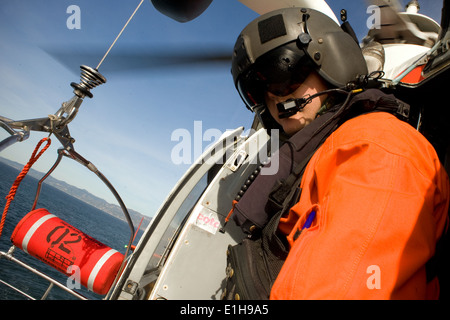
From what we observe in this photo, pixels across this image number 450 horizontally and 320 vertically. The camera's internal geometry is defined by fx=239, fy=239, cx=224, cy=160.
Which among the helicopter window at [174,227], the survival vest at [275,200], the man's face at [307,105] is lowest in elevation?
the helicopter window at [174,227]

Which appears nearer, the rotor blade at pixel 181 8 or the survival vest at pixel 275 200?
the survival vest at pixel 275 200

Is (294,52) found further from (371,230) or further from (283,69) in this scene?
(371,230)

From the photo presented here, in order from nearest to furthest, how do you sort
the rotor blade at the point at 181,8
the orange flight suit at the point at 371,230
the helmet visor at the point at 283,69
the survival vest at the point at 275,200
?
the orange flight suit at the point at 371,230 → the survival vest at the point at 275,200 → the helmet visor at the point at 283,69 → the rotor blade at the point at 181,8

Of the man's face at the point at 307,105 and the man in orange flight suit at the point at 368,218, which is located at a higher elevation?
the man's face at the point at 307,105

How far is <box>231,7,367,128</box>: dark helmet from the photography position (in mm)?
1664

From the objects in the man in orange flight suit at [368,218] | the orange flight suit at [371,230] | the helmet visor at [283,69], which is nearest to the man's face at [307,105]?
the helmet visor at [283,69]

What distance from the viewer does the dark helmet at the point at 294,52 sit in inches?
65.5

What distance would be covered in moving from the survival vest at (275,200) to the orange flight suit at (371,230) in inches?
15.8

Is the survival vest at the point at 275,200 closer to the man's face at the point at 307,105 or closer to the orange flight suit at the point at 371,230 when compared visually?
the man's face at the point at 307,105

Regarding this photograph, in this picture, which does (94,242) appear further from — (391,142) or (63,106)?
(391,142)

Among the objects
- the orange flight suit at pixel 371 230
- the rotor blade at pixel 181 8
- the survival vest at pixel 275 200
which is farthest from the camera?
the rotor blade at pixel 181 8

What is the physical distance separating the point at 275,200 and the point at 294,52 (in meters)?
1.04

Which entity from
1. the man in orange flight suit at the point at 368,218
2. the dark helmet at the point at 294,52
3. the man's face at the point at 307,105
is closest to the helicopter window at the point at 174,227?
the man's face at the point at 307,105
